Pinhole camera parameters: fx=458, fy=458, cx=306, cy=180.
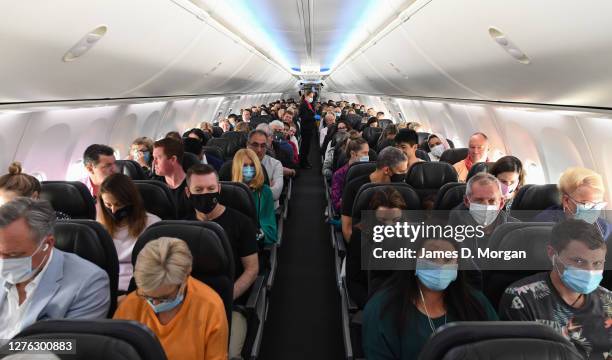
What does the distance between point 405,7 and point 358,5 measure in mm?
1280

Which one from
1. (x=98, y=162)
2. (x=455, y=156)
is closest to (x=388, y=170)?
(x=455, y=156)

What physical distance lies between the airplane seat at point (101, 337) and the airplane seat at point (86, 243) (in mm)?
1075

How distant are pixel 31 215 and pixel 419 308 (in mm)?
1976

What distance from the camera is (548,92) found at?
13.4ft

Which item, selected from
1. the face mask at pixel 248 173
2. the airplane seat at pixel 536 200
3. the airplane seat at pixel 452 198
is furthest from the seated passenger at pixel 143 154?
the airplane seat at pixel 536 200

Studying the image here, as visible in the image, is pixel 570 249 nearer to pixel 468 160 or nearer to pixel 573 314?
pixel 573 314

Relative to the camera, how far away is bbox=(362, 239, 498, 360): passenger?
2.27 m

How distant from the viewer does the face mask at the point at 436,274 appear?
227 cm

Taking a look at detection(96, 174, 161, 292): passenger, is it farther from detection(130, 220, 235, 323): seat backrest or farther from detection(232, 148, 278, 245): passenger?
detection(232, 148, 278, 245): passenger

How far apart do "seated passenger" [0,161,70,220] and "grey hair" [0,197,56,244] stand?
117 cm

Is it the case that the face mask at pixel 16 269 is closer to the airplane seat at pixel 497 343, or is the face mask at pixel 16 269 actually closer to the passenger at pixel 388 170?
the airplane seat at pixel 497 343

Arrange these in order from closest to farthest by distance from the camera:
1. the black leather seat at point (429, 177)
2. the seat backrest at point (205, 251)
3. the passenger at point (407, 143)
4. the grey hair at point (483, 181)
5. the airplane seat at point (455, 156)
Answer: the seat backrest at point (205, 251) → the grey hair at point (483, 181) → the black leather seat at point (429, 177) → the passenger at point (407, 143) → the airplane seat at point (455, 156)

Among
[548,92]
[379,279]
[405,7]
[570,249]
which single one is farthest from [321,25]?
[570,249]

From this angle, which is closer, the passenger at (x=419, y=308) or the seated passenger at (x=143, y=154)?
the passenger at (x=419, y=308)
